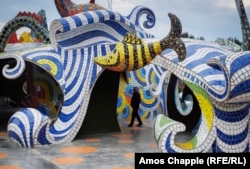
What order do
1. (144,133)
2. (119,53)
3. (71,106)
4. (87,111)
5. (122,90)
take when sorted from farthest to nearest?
(122,90)
(144,133)
(87,111)
(71,106)
(119,53)

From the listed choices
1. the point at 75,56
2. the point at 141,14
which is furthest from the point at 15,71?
the point at 141,14

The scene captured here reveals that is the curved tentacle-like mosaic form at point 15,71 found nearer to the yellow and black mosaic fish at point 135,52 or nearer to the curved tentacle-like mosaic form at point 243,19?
the yellow and black mosaic fish at point 135,52

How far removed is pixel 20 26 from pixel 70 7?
1782mm

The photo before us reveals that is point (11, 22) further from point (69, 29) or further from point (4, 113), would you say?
point (4, 113)

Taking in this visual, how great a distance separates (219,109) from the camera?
20.5 feet

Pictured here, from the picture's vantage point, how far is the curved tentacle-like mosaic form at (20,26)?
10.8 metres

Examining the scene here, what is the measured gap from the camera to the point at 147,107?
13.6m

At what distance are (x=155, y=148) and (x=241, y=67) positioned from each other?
3.42 m

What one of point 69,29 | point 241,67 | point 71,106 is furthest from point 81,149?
point 241,67

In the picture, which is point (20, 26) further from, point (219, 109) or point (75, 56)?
point (219, 109)

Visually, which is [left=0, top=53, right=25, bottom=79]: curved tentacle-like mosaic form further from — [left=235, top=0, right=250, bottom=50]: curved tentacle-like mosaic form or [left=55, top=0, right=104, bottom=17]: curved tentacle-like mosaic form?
[left=235, top=0, right=250, bottom=50]: curved tentacle-like mosaic form

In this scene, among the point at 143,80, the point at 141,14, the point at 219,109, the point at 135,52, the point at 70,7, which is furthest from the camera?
the point at 141,14

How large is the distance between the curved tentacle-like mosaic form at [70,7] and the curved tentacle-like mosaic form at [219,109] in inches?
238

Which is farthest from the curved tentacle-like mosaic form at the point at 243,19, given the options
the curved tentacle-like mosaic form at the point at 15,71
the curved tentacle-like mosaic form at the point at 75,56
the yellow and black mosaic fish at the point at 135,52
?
the curved tentacle-like mosaic form at the point at 15,71
